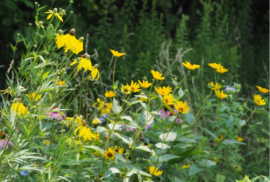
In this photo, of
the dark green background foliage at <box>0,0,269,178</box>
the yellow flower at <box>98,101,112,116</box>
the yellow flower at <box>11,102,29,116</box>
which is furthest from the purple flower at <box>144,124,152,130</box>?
the dark green background foliage at <box>0,0,269,178</box>

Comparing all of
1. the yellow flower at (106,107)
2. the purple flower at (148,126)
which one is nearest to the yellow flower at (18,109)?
the yellow flower at (106,107)

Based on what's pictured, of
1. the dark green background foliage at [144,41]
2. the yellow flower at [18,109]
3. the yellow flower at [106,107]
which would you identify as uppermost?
the yellow flower at [18,109]

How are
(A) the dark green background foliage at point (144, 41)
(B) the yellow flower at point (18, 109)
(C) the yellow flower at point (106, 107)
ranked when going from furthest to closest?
(A) the dark green background foliage at point (144, 41), (C) the yellow flower at point (106, 107), (B) the yellow flower at point (18, 109)

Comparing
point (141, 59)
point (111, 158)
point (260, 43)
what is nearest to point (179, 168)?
point (111, 158)

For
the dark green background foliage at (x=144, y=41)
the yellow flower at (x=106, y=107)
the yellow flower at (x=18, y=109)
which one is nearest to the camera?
the yellow flower at (x=18, y=109)

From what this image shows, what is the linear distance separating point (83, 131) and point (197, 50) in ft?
9.27

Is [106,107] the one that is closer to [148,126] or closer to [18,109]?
[148,126]

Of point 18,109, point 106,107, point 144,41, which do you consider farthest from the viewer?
point 144,41

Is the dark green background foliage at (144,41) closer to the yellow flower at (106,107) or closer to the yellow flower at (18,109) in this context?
the yellow flower at (106,107)

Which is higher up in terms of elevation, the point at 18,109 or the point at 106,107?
the point at 18,109

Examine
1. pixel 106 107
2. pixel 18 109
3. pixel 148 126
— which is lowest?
pixel 148 126

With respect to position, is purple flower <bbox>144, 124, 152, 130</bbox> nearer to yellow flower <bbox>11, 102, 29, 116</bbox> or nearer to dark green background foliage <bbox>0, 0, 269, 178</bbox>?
yellow flower <bbox>11, 102, 29, 116</bbox>

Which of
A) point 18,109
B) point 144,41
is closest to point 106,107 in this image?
point 18,109

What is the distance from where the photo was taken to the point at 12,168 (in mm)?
1435
